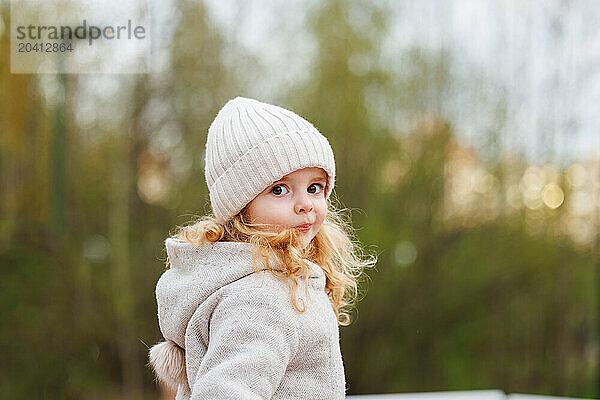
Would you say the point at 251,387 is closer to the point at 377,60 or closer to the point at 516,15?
the point at 377,60

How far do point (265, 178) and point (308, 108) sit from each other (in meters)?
1.75

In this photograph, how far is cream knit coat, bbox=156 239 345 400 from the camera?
2.48ft

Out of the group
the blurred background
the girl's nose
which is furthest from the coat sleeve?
the blurred background

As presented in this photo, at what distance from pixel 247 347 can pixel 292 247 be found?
14 cm

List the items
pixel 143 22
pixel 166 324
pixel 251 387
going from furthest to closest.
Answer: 1. pixel 143 22
2. pixel 166 324
3. pixel 251 387

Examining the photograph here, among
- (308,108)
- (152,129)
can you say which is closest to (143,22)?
(152,129)

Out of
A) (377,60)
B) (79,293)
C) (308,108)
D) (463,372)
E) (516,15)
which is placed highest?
(516,15)

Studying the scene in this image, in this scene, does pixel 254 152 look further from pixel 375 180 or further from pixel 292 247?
pixel 375 180

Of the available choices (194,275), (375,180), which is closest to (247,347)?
(194,275)

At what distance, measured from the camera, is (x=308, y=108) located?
2.56 metres

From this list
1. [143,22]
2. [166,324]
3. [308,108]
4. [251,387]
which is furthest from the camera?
[308,108]

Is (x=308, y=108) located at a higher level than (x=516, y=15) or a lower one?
lower

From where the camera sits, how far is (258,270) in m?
0.83

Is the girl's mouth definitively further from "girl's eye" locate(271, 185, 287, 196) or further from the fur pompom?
the fur pompom
